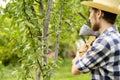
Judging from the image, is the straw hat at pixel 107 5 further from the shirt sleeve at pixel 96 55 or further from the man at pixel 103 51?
the shirt sleeve at pixel 96 55

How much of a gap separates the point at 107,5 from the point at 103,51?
45cm

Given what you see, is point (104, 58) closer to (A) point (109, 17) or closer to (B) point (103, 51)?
(B) point (103, 51)

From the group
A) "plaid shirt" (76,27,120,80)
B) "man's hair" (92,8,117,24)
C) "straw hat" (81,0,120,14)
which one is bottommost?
"plaid shirt" (76,27,120,80)

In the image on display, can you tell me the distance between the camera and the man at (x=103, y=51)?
345 cm

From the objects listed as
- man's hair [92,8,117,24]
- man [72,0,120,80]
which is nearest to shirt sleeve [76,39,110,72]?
man [72,0,120,80]

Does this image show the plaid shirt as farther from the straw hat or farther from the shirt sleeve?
the straw hat

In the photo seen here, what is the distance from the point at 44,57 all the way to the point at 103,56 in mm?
714

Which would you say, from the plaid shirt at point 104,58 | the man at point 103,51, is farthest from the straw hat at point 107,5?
the plaid shirt at point 104,58

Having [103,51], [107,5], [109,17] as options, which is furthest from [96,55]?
[107,5]

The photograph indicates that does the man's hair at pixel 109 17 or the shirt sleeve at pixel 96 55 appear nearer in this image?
the shirt sleeve at pixel 96 55

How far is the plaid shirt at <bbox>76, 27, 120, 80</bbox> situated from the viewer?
11.3 ft

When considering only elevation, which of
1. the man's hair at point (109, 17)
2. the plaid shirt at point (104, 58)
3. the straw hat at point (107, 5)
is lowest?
the plaid shirt at point (104, 58)

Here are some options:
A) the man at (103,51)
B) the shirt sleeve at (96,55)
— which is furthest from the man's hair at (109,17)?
the shirt sleeve at (96,55)

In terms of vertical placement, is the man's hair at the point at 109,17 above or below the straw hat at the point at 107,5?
below
